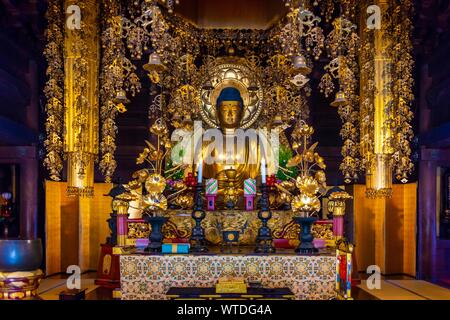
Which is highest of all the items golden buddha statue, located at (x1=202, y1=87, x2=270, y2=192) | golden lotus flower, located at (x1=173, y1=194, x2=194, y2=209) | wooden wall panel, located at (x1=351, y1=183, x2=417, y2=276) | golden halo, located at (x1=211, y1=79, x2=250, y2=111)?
golden halo, located at (x1=211, y1=79, x2=250, y2=111)

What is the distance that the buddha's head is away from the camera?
272 inches

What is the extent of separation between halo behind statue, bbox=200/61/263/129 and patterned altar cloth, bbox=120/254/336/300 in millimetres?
3760

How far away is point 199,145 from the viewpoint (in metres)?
7.01

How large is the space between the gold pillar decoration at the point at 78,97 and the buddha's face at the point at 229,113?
6.16ft

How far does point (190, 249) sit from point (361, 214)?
3.88m

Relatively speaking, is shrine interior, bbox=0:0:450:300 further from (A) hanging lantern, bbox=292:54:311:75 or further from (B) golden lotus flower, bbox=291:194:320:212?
(A) hanging lantern, bbox=292:54:311:75

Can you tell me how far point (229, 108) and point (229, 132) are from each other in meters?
0.38

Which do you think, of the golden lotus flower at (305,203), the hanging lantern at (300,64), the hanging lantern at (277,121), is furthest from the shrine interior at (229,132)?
the hanging lantern at (300,64)

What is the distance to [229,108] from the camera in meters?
6.90

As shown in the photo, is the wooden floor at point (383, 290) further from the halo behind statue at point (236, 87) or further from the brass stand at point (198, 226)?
the halo behind statue at point (236, 87)

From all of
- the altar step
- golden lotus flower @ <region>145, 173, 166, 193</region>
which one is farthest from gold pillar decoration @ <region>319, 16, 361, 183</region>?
golden lotus flower @ <region>145, 173, 166, 193</region>
